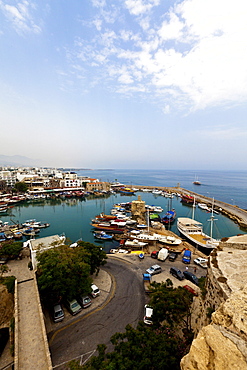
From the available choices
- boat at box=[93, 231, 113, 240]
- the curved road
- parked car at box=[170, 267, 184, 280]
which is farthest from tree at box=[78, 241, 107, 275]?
boat at box=[93, 231, 113, 240]

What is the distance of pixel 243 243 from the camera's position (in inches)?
407

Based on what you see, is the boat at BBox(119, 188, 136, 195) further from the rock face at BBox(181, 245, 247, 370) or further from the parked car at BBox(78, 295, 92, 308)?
the rock face at BBox(181, 245, 247, 370)

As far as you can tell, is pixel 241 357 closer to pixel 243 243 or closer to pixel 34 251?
pixel 243 243

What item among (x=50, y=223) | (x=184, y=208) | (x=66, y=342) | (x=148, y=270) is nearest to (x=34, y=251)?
(x=66, y=342)

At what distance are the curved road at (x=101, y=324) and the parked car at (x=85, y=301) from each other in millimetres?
734

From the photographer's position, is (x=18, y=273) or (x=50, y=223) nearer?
(x=18, y=273)

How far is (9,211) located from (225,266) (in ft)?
185

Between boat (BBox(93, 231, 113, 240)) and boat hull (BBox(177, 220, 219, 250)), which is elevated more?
boat hull (BBox(177, 220, 219, 250))

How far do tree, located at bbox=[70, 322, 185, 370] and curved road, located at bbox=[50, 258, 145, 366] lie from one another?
381 centimetres

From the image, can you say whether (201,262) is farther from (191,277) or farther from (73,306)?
(73,306)

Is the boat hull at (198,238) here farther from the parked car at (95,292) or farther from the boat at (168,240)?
the parked car at (95,292)

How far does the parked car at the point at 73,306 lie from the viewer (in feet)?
40.2

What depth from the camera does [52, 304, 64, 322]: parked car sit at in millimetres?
11727

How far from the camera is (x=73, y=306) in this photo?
1252cm
